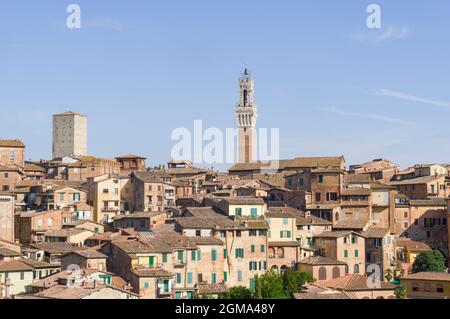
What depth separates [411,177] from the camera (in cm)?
7638

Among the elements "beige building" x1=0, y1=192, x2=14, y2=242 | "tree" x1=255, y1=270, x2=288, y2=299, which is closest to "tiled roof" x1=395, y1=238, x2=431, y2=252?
"tree" x1=255, y1=270, x2=288, y2=299

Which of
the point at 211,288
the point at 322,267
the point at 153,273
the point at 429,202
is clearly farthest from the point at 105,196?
the point at 429,202

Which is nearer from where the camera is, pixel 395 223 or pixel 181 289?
pixel 181 289

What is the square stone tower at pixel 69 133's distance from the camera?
105938mm

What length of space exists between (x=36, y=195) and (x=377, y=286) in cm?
3274

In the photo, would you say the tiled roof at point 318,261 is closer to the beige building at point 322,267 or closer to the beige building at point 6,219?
the beige building at point 322,267

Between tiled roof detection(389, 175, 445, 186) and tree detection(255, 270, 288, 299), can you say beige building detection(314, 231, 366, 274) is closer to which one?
tree detection(255, 270, 288, 299)

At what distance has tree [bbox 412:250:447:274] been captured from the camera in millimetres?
53969

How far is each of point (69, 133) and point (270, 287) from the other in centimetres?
6733

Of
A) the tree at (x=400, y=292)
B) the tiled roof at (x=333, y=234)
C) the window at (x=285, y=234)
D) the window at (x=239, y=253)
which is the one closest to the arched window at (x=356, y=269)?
the tiled roof at (x=333, y=234)

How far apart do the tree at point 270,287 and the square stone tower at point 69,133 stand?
6405 centimetres
